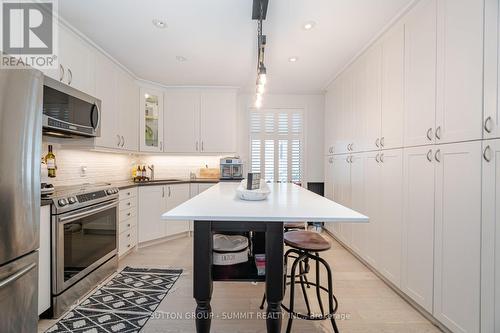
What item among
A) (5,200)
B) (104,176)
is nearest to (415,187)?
(5,200)

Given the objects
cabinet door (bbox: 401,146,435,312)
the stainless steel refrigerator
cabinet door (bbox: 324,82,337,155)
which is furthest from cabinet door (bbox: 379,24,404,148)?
the stainless steel refrigerator

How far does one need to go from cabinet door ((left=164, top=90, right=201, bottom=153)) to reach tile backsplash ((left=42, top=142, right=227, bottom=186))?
1.13 feet

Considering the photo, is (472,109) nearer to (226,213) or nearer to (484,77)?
(484,77)

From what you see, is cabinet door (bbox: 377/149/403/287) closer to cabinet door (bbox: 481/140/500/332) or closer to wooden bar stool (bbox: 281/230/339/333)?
cabinet door (bbox: 481/140/500/332)

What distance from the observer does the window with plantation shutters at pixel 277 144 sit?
4766 millimetres

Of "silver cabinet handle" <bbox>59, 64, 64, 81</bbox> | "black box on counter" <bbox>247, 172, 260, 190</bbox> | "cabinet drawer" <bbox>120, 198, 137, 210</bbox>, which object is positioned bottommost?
"cabinet drawer" <bbox>120, 198, 137, 210</bbox>

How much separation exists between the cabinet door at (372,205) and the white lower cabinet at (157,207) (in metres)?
2.62

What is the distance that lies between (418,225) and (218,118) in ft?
10.7

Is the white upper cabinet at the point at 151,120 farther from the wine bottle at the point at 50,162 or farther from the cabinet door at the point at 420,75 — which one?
the cabinet door at the point at 420,75

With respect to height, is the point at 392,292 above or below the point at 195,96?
below

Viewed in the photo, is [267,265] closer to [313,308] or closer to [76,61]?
[313,308]

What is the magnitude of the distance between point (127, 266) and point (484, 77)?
3.52 m

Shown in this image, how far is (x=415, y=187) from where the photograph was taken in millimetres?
2051

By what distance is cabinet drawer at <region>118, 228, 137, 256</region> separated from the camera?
3049 mm
